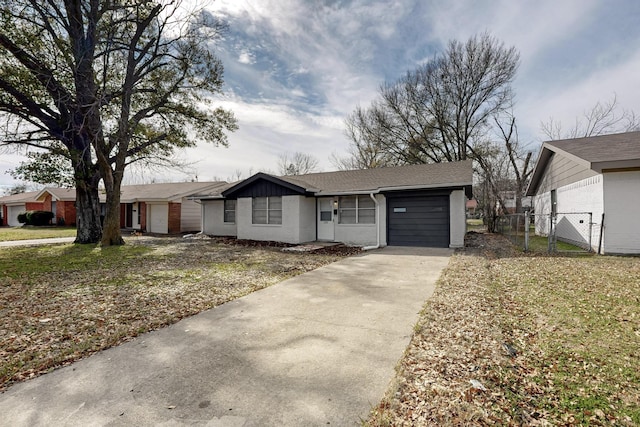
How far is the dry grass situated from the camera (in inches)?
84.5

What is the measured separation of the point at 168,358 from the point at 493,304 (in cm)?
453

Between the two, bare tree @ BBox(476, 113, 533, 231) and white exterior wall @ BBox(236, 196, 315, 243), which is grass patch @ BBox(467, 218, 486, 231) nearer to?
bare tree @ BBox(476, 113, 533, 231)

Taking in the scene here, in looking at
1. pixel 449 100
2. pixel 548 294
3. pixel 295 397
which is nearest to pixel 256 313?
pixel 295 397

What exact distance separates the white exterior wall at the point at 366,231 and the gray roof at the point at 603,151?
645 centimetres

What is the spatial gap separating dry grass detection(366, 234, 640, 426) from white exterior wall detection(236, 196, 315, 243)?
25.2 ft

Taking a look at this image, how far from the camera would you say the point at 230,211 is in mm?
15977

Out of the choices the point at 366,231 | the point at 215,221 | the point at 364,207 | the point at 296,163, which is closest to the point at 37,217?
the point at 215,221

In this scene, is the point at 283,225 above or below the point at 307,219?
below

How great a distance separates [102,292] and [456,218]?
1070cm

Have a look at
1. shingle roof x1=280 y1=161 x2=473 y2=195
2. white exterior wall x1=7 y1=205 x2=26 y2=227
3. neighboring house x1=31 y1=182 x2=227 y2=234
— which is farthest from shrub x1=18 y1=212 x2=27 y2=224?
shingle roof x1=280 y1=161 x2=473 y2=195

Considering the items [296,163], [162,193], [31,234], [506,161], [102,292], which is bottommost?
[102,292]

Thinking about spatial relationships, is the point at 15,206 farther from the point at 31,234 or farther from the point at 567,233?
the point at 567,233

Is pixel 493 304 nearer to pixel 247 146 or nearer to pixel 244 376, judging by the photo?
pixel 244 376

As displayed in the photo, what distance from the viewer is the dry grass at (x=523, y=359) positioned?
2.15m
